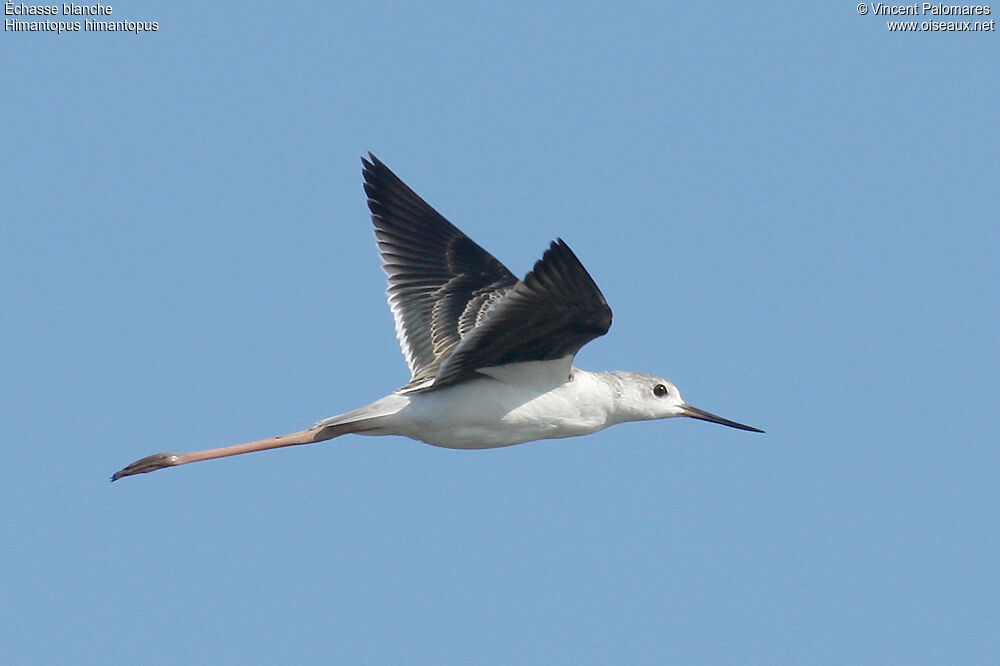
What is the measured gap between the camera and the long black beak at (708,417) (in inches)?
406

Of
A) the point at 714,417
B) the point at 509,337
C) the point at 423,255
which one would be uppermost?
the point at 423,255

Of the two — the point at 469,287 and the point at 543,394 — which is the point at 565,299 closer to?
the point at 543,394

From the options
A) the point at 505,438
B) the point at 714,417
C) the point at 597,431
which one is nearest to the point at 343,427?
the point at 505,438

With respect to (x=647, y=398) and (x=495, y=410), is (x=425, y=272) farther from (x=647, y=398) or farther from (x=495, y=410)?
(x=647, y=398)

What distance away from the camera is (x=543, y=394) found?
31.1ft

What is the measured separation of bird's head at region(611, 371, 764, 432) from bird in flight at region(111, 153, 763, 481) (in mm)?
10

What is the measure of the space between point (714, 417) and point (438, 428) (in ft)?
7.70

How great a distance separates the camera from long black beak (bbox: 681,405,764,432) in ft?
33.8

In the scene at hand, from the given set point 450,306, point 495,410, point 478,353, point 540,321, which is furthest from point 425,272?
point 540,321

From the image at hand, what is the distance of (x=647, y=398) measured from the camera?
32.8 ft

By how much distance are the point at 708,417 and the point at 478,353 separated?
7.56 feet

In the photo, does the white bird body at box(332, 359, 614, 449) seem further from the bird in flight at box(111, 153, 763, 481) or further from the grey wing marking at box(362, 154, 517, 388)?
the grey wing marking at box(362, 154, 517, 388)

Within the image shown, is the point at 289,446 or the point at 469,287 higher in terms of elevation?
the point at 469,287

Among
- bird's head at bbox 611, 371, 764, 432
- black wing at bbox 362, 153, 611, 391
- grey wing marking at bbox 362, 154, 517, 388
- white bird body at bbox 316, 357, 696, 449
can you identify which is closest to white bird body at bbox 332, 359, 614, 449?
white bird body at bbox 316, 357, 696, 449
